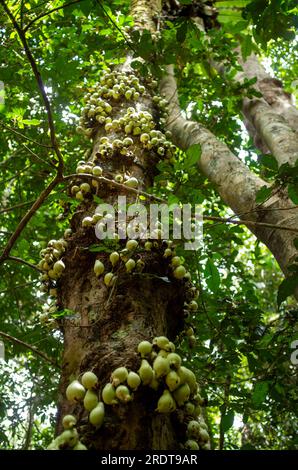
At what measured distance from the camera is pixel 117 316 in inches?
64.1

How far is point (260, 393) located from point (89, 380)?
1.27 metres

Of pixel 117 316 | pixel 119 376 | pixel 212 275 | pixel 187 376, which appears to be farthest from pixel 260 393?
pixel 119 376

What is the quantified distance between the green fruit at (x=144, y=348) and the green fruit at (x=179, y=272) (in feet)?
1.79

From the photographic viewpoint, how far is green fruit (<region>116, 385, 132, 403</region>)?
1.28 metres

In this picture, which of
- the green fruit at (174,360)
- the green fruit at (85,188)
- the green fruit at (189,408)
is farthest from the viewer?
the green fruit at (85,188)

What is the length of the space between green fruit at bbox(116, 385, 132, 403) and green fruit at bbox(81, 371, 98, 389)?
0.31ft

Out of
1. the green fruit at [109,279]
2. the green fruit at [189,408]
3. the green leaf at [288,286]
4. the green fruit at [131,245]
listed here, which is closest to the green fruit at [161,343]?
the green fruit at [189,408]

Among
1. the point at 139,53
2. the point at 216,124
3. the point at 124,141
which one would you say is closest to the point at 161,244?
the point at 124,141

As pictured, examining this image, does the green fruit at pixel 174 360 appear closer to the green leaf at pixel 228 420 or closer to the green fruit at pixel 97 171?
the green leaf at pixel 228 420

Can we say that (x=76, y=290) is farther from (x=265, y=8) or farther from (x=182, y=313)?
(x=265, y=8)

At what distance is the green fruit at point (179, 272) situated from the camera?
192cm

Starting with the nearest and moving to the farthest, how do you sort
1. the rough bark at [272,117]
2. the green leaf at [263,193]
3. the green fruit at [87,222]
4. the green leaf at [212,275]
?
the green leaf at [263,193]
the green fruit at [87,222]
the green leaf at [212,275]
the rough bark at [272,117]

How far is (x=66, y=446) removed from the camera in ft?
3.76
